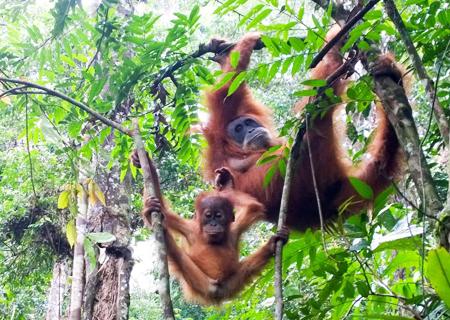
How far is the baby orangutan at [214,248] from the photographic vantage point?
10.6 ft

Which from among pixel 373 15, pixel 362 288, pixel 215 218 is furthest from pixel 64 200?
pixel 373 15

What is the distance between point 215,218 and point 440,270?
87.4 inches

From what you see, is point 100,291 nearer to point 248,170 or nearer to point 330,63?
point 248,170

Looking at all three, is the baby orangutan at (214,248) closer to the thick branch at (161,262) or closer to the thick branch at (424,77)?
the thick branch at (161,262)

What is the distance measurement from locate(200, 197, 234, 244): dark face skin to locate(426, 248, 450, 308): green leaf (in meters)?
2.12

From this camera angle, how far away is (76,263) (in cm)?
464

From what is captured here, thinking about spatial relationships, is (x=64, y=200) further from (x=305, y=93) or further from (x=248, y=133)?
(x=248, y=133)

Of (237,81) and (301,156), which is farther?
(301,156)

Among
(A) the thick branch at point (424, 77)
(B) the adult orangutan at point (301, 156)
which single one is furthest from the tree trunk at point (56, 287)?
(A) the thick branch at point (424, 77)

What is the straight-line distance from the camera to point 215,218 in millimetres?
3377

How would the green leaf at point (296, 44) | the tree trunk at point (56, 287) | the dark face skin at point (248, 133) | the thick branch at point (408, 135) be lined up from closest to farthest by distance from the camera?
the thick branch at point (408, 135)
the green leaf at point (296, 44)
the dark face skin at point (248, 133)
the tree trunk at point (56, 287)

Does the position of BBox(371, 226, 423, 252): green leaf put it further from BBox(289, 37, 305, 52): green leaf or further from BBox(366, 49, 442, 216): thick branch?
BBox(289, 37, 305, 52): green leaf

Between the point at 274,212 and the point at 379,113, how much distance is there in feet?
3.01

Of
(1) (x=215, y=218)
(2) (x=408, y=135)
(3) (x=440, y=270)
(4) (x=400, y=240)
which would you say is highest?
(1) (x=215, y=218)
